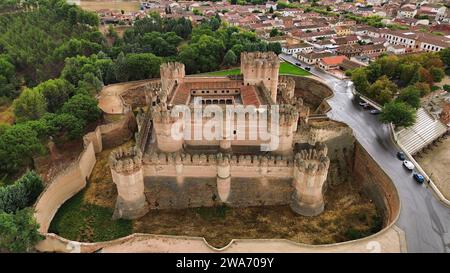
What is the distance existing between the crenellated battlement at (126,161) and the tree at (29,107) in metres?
29.2

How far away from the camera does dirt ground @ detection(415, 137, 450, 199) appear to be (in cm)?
4285

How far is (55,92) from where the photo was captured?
187 feet

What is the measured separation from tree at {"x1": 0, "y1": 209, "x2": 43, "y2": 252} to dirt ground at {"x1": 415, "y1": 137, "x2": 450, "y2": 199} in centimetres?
4436

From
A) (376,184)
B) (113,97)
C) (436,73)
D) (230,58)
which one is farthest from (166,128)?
(436,73)

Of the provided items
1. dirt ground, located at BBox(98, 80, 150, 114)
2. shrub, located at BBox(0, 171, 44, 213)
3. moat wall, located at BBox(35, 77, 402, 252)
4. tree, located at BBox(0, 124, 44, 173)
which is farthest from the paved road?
tree, located at BBox(0, 124, 44, 173)

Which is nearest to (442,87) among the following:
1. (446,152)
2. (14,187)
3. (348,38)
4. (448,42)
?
(446,152)

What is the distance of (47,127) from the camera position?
1797 inches

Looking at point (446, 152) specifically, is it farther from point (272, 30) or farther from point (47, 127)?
point (272, 30)

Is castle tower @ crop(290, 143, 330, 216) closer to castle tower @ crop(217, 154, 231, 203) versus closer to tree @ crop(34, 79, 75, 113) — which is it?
castle tower @ crop(217, 154, 231, 203)

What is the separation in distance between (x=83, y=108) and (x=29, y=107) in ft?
31.4

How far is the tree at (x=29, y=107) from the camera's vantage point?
52562mm

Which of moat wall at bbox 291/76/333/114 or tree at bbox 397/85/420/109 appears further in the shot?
moat wall at bbox 291/76/333/114

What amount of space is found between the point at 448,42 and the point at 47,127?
9565 centimetres

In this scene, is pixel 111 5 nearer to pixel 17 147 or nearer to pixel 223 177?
pixel 17 147
